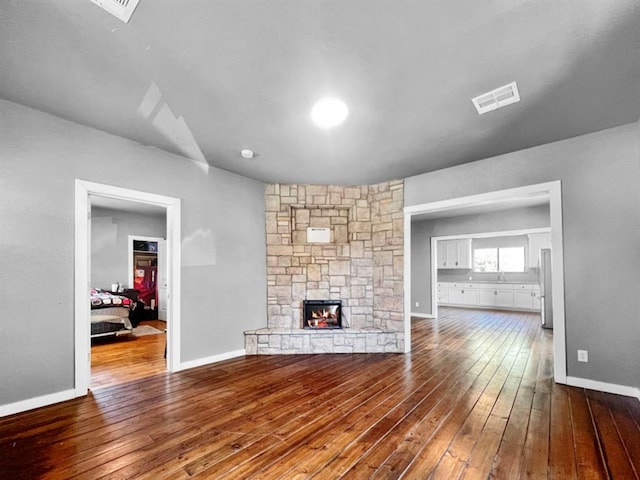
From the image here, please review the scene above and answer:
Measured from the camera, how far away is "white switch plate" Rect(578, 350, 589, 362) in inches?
124

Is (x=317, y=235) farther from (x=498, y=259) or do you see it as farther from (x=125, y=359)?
(x=498, y=259)

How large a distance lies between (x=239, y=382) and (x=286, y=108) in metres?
2.86

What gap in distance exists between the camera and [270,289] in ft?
15.7

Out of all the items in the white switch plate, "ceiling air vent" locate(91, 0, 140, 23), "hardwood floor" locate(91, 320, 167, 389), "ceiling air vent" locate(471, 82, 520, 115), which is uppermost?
"ceiling air vent" locate(91, 0, 140, 23)

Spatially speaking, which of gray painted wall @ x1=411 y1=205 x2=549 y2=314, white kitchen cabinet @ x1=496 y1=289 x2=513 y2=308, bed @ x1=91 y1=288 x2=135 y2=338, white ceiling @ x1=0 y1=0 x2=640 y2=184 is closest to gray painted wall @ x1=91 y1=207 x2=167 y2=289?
bed @ x1=91 y1=288 x2=135 y2=338

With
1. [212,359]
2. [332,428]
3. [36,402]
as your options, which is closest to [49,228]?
[36,402]

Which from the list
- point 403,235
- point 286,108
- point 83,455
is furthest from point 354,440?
point 403,235

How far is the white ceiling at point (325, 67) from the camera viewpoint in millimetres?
1712

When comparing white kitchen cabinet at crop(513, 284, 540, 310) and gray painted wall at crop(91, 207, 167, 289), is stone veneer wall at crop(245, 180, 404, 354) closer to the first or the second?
gray painted wall at crop(91, 207, 167, 289)

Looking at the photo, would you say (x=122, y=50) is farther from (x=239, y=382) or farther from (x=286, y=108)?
(x=239, y=382)

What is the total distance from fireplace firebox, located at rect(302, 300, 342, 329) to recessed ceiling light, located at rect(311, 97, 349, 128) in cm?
275

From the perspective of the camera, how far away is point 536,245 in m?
8.45

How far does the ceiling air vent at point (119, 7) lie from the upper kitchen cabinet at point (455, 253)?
30.9 ft

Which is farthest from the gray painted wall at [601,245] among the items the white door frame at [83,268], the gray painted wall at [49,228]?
the white door frame at [83,268]
